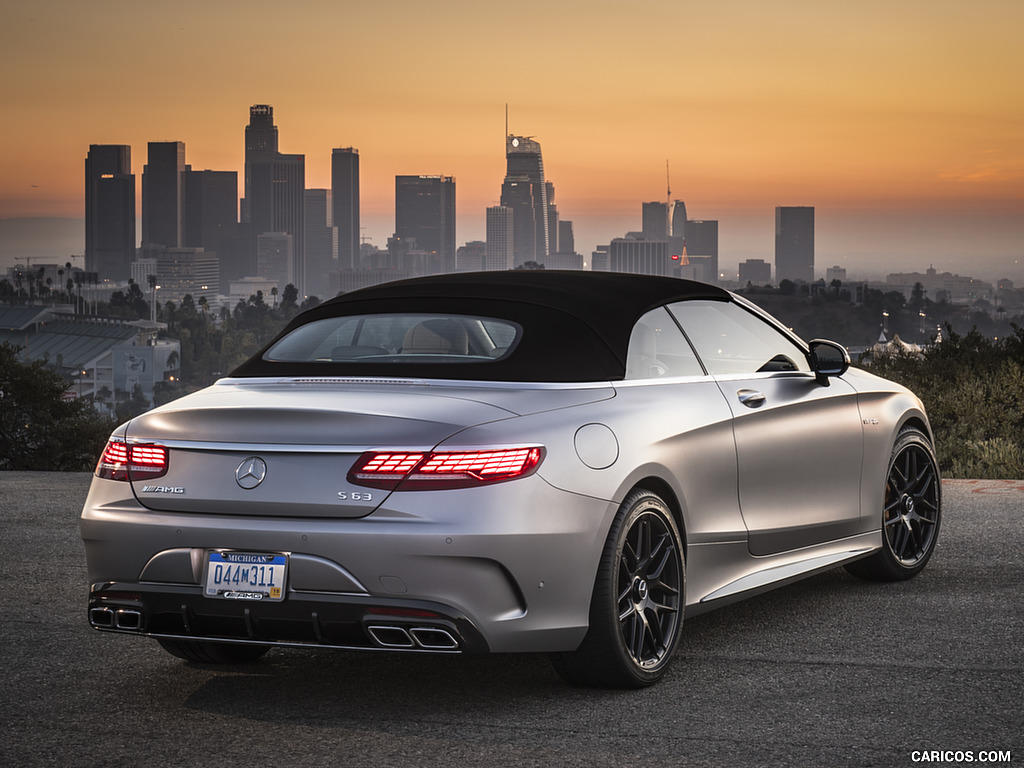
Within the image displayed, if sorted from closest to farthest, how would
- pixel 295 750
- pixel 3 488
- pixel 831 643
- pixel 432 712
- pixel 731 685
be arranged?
pixel 295 750 → pixel 432 712 → pixel 731 685 → pixel 831 643 → pixel 3 488

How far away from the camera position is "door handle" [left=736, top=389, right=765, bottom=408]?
5.95 meters

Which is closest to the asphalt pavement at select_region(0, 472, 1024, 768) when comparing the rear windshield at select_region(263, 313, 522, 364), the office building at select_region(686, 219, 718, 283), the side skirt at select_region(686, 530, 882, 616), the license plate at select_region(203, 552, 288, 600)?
the side skirt at select_region(686, 530, 882, 616)

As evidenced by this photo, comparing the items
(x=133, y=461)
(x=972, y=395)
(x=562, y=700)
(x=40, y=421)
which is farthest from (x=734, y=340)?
(x=40, y=421)

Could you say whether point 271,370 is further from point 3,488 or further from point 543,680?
point 3,488

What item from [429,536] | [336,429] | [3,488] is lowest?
[3,488]

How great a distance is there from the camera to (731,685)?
17.0 ft

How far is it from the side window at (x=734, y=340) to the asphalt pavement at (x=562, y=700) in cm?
121

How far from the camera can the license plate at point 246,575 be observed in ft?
14.9

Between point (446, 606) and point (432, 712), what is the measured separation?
0.59 meters

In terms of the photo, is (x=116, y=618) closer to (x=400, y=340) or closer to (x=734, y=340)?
(x=400, y=340)

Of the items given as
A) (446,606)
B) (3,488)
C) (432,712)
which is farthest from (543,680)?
(3,488)

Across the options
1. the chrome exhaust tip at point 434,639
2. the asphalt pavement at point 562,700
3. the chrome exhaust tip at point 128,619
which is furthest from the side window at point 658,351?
the chrome exhaust tip at point 128,619

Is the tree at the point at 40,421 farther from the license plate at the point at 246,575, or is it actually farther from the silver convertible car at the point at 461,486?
the license plate at the point at 246,575

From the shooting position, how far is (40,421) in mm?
32312
